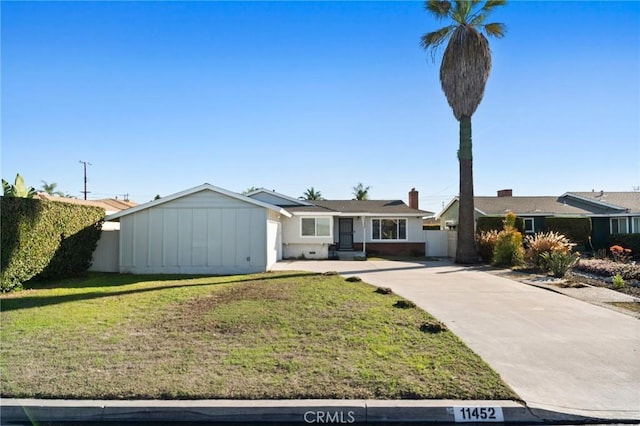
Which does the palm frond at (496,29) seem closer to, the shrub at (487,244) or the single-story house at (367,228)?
the shrub at (487,244)

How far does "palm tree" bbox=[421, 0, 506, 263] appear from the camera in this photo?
18.1 metres

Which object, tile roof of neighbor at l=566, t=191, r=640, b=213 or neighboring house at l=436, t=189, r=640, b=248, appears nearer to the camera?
neighboring house at l=436, t=189, r=640, b=248

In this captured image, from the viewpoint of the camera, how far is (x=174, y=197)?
14906 mm

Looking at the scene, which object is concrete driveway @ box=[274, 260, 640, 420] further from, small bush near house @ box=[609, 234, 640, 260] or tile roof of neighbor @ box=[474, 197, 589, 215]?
tile roof of neighbor @ box=[474, 197, 589, 215]

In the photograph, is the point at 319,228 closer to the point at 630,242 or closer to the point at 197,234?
the point at 197,234

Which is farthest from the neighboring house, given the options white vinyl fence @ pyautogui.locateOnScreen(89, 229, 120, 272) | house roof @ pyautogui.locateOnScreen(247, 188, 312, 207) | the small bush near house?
white vinyl fence @ pyautogui.locateOnScreen(89, 229, 120, 272)

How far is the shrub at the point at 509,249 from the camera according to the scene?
16.8 meters

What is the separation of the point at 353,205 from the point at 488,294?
16.5 m

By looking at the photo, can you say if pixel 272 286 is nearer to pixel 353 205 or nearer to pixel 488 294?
pixel 488 294

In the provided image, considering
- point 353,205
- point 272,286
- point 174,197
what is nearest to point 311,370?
point 272,286

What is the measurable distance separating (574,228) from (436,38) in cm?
1324

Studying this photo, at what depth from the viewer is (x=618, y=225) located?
79.6 ft

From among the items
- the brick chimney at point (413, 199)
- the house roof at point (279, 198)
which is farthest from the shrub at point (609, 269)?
the house roof at point (279, 198)

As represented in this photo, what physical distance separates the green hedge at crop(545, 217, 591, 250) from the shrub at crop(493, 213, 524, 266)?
6.64m
